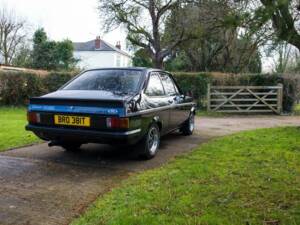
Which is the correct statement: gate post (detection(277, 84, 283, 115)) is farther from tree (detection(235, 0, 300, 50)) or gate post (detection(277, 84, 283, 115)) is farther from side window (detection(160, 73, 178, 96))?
side window (detection(160, 73, 178, 96))

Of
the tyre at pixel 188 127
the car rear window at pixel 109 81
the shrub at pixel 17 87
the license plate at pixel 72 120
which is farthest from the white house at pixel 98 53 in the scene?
the license plate at pixel 72 120

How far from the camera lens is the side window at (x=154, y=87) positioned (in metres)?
6.97

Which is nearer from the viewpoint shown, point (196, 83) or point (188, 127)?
point (188, 127)

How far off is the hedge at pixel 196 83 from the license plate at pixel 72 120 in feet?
40.0

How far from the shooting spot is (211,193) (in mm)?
4648

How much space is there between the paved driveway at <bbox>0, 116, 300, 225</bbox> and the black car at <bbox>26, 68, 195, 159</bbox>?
1.32 ft

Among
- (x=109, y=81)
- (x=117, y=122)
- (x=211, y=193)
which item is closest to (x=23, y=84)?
(x=109, y=81)

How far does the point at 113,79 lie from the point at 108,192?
2670 millimetres

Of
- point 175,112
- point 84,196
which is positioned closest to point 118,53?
point 175,112

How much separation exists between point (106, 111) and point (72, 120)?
62 cm

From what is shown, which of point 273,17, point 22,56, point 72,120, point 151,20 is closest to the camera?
point 72,120

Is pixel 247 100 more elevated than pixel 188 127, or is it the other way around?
pixel 247 100

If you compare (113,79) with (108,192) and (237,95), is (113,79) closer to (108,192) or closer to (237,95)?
(108,192)

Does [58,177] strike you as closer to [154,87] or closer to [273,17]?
[154,87]
